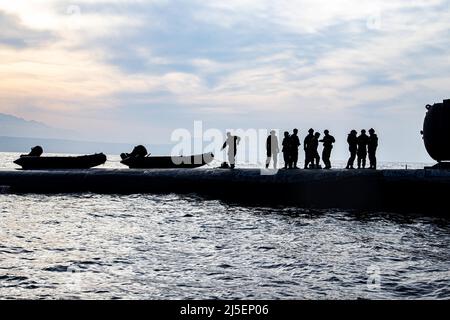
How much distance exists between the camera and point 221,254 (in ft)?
45.3

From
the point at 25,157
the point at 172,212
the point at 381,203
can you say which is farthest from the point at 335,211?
the point at 25,157

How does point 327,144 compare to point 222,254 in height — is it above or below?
above

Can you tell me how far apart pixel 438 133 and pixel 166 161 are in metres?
23.5

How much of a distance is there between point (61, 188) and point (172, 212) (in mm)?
14365

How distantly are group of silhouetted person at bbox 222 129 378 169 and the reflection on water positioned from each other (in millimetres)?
4882

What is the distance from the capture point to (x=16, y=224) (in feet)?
67.3

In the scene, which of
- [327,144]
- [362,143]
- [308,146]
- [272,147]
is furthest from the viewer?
[272,147]

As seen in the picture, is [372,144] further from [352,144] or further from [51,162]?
[51,162]

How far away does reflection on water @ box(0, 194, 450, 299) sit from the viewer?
10.2 metres

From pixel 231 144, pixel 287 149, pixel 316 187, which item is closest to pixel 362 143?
pixel 316 187

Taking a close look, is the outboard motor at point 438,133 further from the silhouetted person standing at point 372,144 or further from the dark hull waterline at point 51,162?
the dark hull waterline at point 51,162

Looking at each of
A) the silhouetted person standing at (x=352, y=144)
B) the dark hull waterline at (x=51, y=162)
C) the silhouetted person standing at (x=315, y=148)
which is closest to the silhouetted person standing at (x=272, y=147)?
the silhouetted person standing at (x=315, y=148)

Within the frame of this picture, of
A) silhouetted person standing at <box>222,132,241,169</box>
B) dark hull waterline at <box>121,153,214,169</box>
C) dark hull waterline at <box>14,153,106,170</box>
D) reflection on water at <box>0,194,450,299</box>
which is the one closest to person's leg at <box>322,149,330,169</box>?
reflection on water at <box>0,194,450,299</box>
